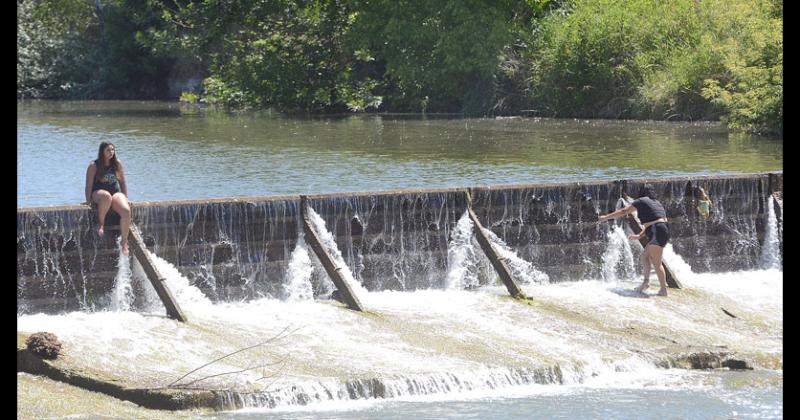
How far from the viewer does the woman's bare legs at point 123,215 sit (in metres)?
15.2

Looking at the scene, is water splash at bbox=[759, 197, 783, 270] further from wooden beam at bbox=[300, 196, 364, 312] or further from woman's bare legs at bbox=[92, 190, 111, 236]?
woman's bare legs at bbox=[92, 190, 111, 236]

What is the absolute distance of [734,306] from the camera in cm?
1658

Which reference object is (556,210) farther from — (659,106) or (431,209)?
(659,106)

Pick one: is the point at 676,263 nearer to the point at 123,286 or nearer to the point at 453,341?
the point at 453,341

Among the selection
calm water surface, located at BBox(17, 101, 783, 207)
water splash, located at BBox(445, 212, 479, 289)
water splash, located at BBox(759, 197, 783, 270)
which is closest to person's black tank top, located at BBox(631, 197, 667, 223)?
water splash, located at BBox(445, 212, 479, 289)

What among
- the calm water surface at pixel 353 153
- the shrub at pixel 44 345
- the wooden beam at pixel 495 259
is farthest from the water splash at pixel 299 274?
the calm water surface at pixel 353 153

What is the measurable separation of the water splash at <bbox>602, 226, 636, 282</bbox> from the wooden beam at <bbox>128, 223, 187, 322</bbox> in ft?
21.2

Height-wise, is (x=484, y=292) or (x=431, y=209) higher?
(x=431, y=209)

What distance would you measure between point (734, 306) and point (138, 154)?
17.6 metres

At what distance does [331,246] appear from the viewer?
16.7m

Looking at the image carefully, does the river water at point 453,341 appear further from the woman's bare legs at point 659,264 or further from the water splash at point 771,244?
the woman's bare legs at point 659,264

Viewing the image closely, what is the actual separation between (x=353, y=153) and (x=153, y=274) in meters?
15.9

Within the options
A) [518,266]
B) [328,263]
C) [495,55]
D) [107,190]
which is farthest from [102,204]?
[495,55]

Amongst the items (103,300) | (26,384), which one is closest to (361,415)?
(26,384)
